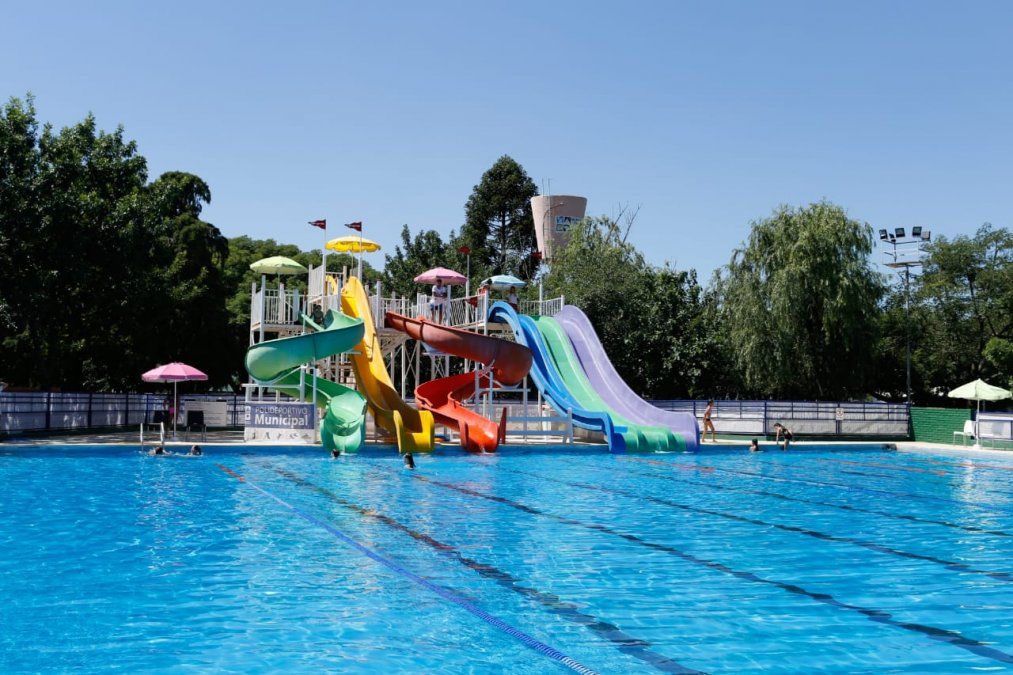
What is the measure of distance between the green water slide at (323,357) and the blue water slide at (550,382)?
5891 millimetres

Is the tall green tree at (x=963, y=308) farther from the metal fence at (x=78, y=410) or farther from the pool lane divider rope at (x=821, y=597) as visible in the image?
the pool lane divider rope at (x=821, y=597)

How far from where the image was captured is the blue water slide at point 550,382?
25.8 metres

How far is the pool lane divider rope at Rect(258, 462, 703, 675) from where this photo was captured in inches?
255

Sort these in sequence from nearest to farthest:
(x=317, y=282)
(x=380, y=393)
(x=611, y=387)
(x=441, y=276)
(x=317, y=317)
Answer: (x=380, y=393) < (x=317, y=317) < (x=611, y=387) < (x=317, y=282) < (x=441, y=276)

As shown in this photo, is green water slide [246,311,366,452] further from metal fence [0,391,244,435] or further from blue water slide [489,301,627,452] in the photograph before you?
metal fence [0,391,244,435]

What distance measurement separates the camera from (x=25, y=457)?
21422mm

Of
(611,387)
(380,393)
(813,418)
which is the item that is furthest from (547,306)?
(813,418)

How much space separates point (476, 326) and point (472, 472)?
1120cm

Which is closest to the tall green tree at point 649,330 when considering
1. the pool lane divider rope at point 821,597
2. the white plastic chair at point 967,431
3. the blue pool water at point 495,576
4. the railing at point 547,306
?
the railing at point 547,306

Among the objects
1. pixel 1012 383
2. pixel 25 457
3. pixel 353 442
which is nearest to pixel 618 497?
pixel 353 442

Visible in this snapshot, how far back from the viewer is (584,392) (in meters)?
28.5

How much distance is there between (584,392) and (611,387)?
1.06 m

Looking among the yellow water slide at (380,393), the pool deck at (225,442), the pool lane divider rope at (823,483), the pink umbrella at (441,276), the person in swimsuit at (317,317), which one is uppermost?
the pink umbrella at (441,276)

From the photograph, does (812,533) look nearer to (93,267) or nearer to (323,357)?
(323,357)
